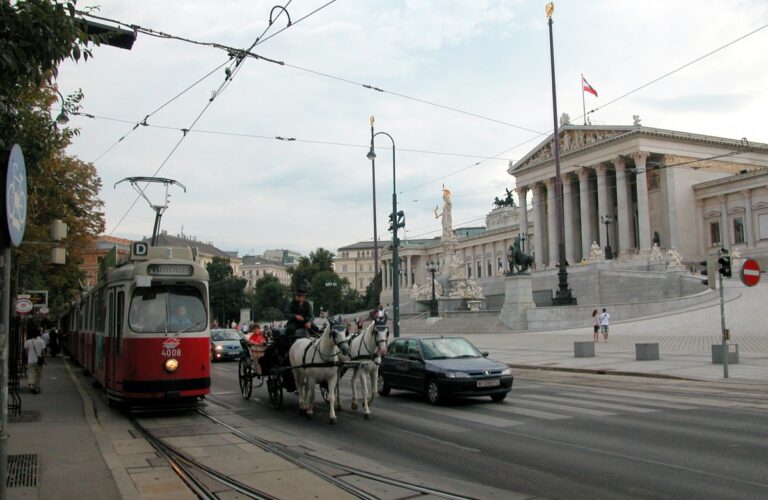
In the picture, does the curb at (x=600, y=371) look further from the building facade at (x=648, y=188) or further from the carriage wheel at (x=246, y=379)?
the building facade at (x=648, y=188)

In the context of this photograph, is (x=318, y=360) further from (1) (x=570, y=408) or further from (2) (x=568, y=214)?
(2) (x=568, y=214)

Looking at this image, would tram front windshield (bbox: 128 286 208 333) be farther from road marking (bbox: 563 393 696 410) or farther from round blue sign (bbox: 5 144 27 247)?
road marking (bbox: 563 393 696 410)

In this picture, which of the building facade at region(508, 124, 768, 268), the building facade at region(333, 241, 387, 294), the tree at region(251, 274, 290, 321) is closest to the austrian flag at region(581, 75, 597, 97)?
the building facade at region(508, 124, 768, 268)

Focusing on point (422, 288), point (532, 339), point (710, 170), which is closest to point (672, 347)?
point (532, 339)

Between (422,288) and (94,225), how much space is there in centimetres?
4164

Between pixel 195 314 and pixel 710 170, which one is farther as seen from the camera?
pixel 710 170

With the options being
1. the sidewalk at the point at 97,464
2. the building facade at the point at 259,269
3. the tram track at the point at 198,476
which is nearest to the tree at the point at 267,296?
the building facade at the point at 259,269

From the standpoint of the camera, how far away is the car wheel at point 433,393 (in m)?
14.0

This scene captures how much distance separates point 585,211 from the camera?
81.5m

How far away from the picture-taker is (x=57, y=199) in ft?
89.1

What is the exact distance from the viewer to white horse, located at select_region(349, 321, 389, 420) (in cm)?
1220

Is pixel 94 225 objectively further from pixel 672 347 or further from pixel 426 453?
pixel 426 453

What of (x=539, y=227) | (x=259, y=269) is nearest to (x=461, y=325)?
(x=539, y=227)

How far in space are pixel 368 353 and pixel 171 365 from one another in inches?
143
